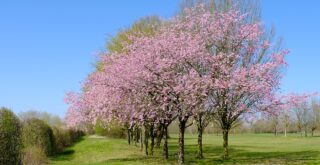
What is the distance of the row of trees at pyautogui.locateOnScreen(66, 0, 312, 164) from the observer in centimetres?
2936

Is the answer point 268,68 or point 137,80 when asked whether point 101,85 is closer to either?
point 137,80

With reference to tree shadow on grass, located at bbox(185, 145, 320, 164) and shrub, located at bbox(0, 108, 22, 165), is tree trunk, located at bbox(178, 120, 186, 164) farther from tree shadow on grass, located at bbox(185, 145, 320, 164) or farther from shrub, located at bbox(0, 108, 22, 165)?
shrub, located at bbox(0, 108, 22, 165)

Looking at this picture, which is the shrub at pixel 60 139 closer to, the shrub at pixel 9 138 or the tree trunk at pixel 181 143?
the tree trunk at pixel 181 143

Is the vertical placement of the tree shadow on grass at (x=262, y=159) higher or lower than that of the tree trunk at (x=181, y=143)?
lower

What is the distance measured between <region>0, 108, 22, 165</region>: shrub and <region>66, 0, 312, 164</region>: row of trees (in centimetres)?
1045

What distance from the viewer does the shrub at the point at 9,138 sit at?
19.7 metres

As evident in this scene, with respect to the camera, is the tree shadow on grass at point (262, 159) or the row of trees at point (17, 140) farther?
the tree shadow on grass at point (262, 159)

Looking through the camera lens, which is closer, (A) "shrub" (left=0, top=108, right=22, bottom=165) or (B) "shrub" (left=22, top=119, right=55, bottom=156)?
(A) "shrub" (left=0, top=108, right=22, bottom=165)

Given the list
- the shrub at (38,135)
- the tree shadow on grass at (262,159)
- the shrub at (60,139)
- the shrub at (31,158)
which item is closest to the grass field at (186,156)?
the tree shadow on grass at (262,159)

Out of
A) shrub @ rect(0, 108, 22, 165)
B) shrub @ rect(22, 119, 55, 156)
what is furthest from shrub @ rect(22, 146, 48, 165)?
shrub @ rect(22, 119, 55, 156)

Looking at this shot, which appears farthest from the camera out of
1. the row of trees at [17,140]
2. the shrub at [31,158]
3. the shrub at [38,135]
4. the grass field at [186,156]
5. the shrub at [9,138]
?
the shrub at [38,135]

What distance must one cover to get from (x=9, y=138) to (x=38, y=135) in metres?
17.2

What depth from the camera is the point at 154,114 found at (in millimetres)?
31031

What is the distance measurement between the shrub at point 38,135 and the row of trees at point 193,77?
5.47 meters
